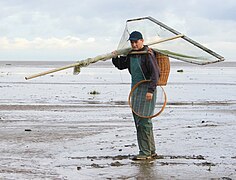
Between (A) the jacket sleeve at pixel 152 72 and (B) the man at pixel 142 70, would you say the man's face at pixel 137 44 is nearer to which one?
(B) the man at pixel 142 70

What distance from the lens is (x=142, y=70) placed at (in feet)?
28.8

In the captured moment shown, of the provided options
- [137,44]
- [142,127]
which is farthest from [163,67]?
[142,127]

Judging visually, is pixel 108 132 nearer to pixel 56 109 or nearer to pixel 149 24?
pixel 149 24

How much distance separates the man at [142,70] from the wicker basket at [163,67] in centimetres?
30

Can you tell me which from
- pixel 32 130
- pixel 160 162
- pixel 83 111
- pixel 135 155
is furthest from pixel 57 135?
pixel 83 111

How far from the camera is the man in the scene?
28.4 ft

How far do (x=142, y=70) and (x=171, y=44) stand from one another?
795mm

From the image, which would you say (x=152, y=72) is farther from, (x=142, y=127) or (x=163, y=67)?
(x=142, y=127)

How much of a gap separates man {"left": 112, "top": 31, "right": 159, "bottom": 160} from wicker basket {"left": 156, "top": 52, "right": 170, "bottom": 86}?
30cm

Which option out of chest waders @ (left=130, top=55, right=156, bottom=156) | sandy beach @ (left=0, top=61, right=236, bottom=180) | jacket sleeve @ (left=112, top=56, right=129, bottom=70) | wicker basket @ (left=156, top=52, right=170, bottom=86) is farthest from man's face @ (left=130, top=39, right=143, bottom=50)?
sandy beach @ (left=0, top=61, right=236, bottom=180)

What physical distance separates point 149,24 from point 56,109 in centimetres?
965

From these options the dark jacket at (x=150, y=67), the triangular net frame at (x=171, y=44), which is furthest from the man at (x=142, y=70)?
the triangular net frame at (x=171, y=44)

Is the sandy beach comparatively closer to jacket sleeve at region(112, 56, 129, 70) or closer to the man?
the man

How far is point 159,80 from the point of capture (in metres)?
9.00
